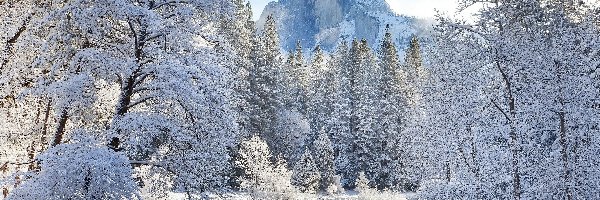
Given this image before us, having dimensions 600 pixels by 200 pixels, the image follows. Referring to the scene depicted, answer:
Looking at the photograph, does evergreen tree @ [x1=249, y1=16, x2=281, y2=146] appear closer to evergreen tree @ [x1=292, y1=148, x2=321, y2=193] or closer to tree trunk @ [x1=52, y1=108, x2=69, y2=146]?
evergreen tree @ [x1=292, y1=148, x2=321, y2=193]

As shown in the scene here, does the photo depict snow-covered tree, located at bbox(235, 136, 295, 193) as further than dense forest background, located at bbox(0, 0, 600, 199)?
Yes

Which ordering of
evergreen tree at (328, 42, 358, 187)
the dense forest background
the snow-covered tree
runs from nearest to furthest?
1. the dense forest background
2. the snow-covered tree
3. evergreen tree at (328, 42, 358, 187)

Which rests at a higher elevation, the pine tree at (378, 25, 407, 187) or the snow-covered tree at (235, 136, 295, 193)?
the pine tree at (378, 25, 407, 187)

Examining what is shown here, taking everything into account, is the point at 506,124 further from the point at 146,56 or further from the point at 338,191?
the point at 338,191


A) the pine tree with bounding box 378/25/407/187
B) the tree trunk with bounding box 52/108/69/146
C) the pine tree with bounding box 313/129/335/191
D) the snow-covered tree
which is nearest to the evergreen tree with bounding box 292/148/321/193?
the pine tree with bounding box 313/129/335/191

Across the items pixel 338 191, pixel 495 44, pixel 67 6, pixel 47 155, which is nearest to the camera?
pixel 47 155

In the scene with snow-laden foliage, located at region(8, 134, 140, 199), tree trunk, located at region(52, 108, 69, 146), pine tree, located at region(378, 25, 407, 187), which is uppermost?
pine tree, located at region(378, 25, 407, 187)

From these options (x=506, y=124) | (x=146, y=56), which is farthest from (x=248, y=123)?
(x=146, y=56)

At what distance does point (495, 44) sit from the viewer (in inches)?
459

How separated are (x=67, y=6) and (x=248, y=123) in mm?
31257

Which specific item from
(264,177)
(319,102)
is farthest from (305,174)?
(319,102)

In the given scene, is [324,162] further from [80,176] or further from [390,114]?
[80,176]

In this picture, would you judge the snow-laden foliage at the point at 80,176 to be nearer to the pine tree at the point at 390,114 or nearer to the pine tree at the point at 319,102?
the pine tree at the point at 390,114

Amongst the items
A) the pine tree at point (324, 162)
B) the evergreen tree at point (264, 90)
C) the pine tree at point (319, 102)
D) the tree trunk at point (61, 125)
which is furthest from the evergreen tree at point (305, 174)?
the tree trunk at point (61, 125)
